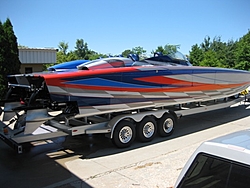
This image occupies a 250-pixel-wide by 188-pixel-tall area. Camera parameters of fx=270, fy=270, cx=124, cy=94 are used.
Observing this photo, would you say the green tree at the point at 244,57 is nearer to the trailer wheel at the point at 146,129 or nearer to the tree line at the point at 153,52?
the tree line at the point at 153,52

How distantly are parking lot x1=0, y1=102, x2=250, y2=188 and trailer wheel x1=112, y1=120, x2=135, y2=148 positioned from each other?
0.64 feet

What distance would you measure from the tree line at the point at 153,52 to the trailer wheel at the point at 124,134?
3673 millimetres

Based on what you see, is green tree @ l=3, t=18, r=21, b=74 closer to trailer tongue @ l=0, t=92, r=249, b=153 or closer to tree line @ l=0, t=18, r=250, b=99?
tree line @ l=0, t=18, r=250, b=99

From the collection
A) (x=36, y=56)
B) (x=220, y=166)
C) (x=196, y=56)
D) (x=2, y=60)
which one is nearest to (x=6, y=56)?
(x=2, y=60)

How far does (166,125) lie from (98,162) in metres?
2.92

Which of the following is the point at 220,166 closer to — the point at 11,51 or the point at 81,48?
the point at 11,51

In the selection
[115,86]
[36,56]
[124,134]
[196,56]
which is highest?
[196,56]

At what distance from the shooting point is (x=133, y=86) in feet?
25.5

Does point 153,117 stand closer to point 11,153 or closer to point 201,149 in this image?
point 11,153

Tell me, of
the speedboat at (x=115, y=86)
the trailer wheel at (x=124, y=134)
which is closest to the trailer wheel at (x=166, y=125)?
the speedboat at (x=115, y=86)

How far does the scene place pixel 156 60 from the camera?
386 inches

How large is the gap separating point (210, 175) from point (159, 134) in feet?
20.6

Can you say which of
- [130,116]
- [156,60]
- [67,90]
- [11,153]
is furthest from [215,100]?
[11,153]

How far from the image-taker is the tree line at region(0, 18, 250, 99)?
14258 mm
